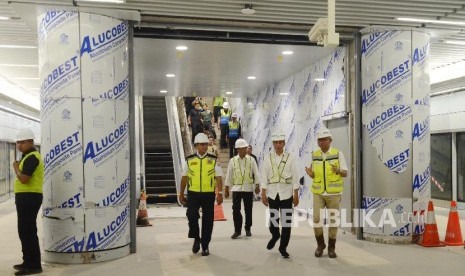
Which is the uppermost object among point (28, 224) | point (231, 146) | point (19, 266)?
point (231, 146)

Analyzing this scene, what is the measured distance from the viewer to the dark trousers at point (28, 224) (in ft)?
17.3

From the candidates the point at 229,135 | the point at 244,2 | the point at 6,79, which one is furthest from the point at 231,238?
the point at 6,79

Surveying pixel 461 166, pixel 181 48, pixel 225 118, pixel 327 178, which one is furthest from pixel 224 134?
pixel 327 178

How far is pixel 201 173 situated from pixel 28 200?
212 centimetres

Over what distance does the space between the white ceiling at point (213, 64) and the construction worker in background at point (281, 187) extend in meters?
3.07

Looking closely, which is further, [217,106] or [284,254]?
[217,106]

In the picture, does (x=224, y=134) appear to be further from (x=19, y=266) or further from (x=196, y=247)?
(x=19, y=266)

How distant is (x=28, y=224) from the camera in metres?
5.30

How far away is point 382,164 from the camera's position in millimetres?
7113

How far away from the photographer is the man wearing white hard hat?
524 cm

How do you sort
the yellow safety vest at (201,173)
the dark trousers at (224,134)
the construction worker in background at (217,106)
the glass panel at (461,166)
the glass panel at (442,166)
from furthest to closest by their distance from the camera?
1. the construction worker in background at (217,106)
2. the dark trousers at (224,134)
3. the glass panel at (442,166)
4. the glass panel at (461,166)
5. the yellow safety vest at (201,173)

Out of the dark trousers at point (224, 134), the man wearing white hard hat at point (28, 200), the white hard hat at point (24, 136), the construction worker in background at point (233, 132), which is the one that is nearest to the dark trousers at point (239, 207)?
the man wearing white hard hat at point (28, 200)

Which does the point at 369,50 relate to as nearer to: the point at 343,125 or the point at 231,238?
the point at 343,125

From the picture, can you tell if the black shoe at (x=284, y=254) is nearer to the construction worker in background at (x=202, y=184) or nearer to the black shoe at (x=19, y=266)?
the construction worker in background at (x=202, y=184)
